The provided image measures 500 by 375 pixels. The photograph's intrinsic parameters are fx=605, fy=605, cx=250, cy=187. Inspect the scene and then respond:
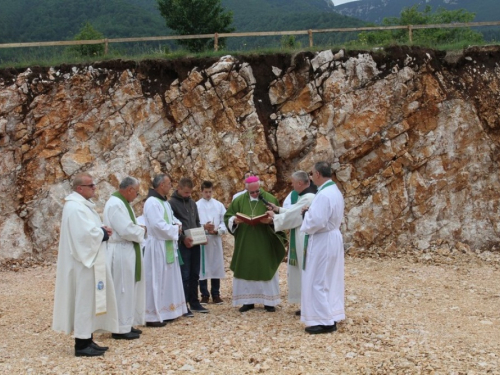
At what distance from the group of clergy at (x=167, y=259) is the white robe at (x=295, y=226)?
0.01m

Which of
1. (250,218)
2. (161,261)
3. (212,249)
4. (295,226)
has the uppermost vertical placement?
(250,218)

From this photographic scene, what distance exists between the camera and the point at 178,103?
581 inches

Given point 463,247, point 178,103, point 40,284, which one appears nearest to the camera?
point 40,284

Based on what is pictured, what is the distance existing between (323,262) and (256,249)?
4.76 ft

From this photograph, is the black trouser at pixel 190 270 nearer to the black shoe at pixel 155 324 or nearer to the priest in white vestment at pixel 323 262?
the black shoe at pixel 155 324

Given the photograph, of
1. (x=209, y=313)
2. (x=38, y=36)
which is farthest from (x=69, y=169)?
(x=38, y=36)

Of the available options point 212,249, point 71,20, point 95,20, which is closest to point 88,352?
point 212,249

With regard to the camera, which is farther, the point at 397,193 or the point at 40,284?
the point at 397,193

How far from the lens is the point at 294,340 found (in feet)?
22.4

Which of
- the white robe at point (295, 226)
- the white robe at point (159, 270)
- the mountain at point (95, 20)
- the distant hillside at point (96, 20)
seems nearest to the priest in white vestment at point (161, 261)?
the white robe at point (159, 270)

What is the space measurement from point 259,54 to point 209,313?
826 centimetres

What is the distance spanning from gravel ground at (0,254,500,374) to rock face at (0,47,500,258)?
383 cm

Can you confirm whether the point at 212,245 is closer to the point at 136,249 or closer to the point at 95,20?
the point at 136,249

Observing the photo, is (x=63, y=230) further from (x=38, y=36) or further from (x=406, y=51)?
(x=38, y=36)
